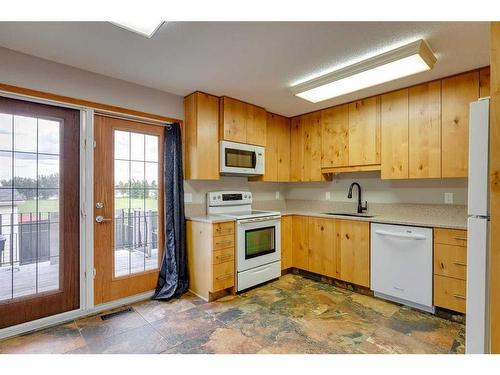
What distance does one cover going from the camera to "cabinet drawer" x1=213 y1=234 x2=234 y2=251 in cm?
280

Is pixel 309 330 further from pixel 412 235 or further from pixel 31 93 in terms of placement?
pixel 31 93

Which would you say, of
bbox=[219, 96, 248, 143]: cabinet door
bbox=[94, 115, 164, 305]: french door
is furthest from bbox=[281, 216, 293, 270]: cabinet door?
bbox=[94, 115, 164, 305]: french door

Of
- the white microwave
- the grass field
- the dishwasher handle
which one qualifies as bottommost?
the dishwasher handle

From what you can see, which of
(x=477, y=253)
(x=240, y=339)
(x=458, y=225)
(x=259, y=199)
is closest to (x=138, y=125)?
(x=259, y=199)

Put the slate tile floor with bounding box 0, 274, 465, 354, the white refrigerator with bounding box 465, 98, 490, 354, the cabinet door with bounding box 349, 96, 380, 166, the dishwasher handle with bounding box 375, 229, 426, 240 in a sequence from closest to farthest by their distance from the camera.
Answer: the white refrigerator with bounding box 465, 98, 490, 354
the slate tile floor with bounding box 0, 274, 465, 354
the dishwasher handle with bounding box 375, 229, 426, 240
the cabinet door with bounding box 349, 96, 380, 166

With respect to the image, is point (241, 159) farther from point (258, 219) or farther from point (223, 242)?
point (223, 242)

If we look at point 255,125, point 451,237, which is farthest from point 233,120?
point 451,237

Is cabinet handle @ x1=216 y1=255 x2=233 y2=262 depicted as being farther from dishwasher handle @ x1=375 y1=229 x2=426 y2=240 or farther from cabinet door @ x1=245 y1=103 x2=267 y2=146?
dishwasher handle @ x1=375 y1=229 x2=426 y2=240

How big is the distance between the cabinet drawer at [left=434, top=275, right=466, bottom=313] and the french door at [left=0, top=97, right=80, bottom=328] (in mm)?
3377

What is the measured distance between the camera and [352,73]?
7.67 ft

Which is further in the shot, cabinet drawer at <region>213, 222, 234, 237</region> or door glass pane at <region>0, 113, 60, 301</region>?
cabinet drawer at <region>213, 222, 234, 237</region>

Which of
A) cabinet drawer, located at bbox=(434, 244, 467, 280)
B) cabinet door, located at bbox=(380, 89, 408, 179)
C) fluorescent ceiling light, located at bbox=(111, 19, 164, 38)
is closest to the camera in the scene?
fluorescent ceiling light, located at bbox=(111, 19, 164, 38)

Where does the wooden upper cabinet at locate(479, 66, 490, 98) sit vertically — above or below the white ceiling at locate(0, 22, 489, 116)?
below

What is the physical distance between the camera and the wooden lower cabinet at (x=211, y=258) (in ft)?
9.15
